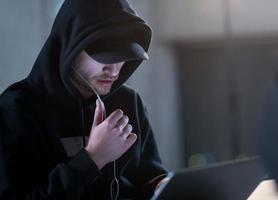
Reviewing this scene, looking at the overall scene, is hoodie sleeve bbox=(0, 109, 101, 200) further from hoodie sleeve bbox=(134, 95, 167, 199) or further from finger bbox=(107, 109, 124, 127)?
hoodie sleeve bbox=(134, 95, 167, 199)

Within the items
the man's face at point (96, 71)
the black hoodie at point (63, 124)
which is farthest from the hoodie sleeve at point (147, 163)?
the man's face at point (96, 71)

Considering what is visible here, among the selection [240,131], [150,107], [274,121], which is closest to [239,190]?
[274,121]

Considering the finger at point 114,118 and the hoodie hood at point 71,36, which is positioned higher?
the hoodie hood at point 71,36

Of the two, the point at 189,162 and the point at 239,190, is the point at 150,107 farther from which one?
the point at 239,190

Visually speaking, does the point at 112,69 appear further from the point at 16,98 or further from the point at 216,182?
the point at 216,182

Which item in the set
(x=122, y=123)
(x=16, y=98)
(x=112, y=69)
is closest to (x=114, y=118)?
(x=122, y=123)

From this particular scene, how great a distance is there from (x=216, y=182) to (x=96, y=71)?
1.27ft

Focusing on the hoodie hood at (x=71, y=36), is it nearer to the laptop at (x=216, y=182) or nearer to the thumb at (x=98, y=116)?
the thumb at (x=98, y=116)

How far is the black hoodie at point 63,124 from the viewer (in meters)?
1.11

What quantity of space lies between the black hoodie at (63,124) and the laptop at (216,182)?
21 centimetres

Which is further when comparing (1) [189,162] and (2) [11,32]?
(1) [189,162]

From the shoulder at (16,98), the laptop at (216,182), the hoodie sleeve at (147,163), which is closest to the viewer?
the laptop at (216,182)

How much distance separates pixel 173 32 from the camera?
183 inches

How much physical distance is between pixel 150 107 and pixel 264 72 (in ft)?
3.88
